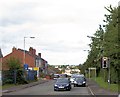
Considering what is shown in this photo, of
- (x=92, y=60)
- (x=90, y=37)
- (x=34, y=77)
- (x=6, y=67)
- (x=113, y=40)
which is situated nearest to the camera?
(x=113, y=40)

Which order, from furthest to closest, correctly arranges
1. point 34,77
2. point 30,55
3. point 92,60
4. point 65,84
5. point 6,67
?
point 30,55 → point 92,60 → point 34,77 → point 6,67 → point 65,84

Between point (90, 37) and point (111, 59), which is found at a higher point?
point (90, 37)

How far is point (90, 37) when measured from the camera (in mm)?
90938

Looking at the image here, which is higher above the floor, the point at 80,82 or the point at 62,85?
the point at 80,82

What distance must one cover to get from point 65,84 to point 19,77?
14.9 m

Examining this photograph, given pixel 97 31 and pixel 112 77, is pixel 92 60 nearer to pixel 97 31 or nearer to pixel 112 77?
pixel 97 31

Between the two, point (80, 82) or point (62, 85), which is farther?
point (80, 82)

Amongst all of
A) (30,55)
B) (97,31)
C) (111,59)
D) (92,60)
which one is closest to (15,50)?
(30,55)

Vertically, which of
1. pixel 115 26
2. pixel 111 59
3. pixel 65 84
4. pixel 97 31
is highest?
pixel 97 31

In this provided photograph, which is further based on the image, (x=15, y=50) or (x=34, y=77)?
(x=15, y=50)

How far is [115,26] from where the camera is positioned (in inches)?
1603

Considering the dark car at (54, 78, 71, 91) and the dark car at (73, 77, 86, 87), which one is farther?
the dark car at (73, 77, 86, 87)

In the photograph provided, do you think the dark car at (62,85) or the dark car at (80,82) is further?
the dark car at (80,82)

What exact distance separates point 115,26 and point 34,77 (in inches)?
1574
